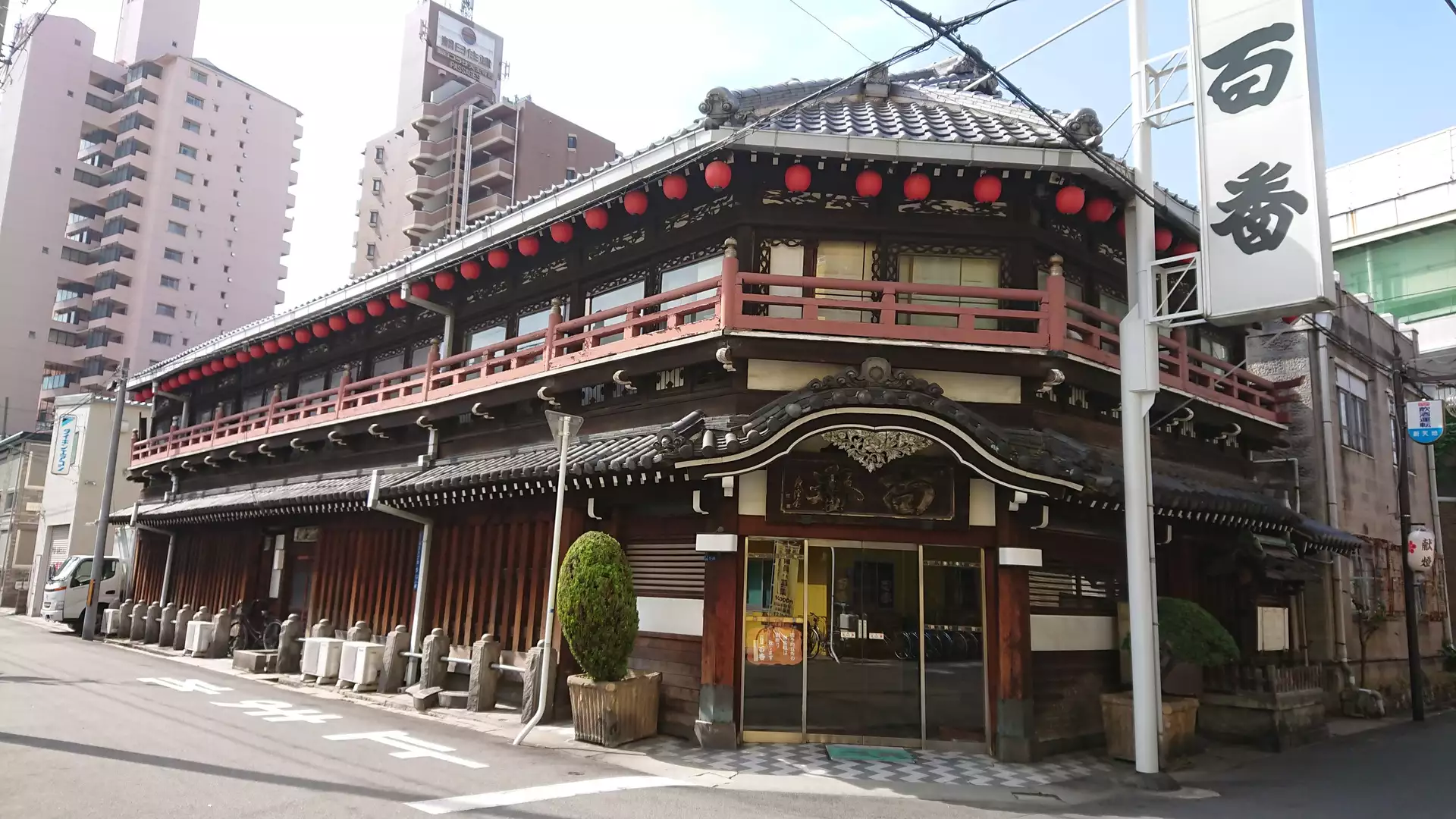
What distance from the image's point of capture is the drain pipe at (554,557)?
1198 centimetres

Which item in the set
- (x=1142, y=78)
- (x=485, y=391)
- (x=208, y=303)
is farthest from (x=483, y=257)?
(x=208, y=303)

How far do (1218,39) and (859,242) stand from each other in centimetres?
547

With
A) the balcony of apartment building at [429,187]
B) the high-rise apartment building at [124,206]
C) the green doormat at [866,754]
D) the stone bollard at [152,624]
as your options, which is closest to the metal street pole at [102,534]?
the stone bollard at [152,624]

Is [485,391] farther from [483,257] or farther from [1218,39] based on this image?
[1218,39]

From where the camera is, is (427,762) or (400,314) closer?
(427,762)

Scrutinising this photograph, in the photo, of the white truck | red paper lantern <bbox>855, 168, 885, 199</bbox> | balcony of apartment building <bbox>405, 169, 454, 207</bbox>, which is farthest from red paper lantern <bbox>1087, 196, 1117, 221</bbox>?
balcony of apartment building <bbox>405, 169, 454, 207</bbox>

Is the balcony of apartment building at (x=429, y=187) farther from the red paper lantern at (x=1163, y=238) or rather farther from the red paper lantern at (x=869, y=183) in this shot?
the red paper lantern at (x=1163, y=238)

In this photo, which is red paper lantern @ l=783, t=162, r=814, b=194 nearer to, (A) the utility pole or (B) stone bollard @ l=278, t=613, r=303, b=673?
(B) stone bollard @ l=278, t=613, r=303, b=673

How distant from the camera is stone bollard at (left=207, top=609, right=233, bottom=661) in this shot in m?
21.6

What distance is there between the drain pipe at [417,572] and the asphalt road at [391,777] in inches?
77.0

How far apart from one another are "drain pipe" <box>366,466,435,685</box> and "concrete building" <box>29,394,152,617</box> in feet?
83.4

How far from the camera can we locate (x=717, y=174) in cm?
1301

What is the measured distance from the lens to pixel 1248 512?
13805 mm

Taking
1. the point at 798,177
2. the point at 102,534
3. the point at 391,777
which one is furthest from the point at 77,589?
the point at 798,177
